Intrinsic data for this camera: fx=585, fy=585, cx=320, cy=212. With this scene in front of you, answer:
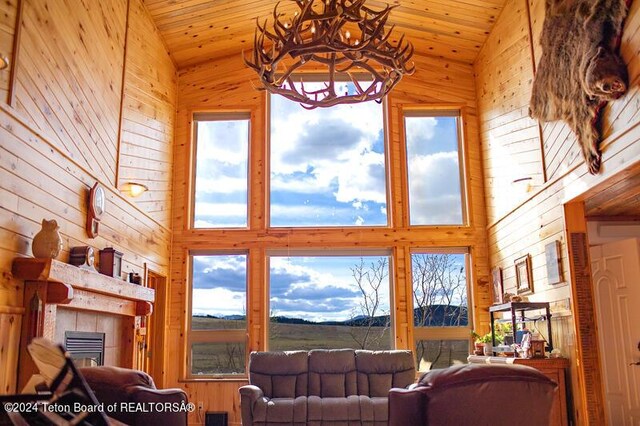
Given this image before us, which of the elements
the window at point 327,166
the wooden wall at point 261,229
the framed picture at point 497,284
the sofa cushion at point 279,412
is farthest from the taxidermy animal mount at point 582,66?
the sofa cushion at point 279,412

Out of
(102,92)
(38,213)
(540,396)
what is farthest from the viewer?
(102,92)

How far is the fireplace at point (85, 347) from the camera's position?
15.3 ft

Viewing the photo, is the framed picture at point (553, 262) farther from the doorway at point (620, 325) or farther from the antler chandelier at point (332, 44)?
the antler chandelier at point (332, 44)

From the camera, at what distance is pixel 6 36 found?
384 cm

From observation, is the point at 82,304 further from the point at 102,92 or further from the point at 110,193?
the point at 102,92

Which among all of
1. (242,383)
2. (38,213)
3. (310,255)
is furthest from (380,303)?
(38,213)

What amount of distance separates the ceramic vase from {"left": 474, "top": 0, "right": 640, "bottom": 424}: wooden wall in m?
3.94

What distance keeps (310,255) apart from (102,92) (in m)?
3.45

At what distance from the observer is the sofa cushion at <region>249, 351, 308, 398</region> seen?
220 inches

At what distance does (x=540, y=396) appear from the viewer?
2.70 metres

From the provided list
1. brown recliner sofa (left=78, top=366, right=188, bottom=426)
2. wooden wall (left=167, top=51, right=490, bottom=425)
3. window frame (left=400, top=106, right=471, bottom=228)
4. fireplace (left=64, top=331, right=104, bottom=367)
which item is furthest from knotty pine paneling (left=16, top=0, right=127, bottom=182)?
window frame (left=400, top=106, right=471, bottom=228)

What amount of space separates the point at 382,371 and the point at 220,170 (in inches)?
147

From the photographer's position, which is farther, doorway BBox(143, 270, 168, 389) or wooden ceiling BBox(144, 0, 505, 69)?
doorway BBox(143, 270, 168, 389)

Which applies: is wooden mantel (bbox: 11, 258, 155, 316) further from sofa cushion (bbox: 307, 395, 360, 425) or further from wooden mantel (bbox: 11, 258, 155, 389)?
sofa cushion (bbox: 307, 395, 360, 425)
